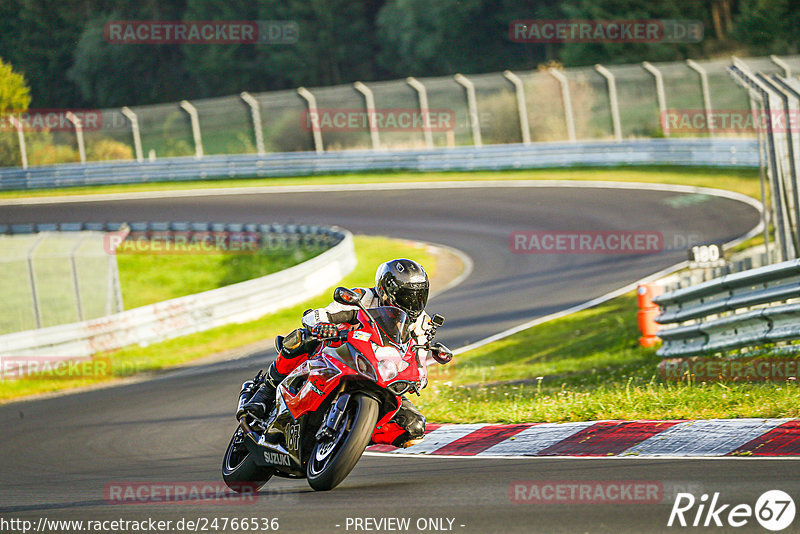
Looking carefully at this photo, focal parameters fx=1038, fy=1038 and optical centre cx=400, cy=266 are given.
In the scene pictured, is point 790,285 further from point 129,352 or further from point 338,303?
point 129,352

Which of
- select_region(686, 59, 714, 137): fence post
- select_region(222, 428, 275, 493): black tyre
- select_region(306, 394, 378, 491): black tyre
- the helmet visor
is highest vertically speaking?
select_region(686, 59, 714, 137): fence post

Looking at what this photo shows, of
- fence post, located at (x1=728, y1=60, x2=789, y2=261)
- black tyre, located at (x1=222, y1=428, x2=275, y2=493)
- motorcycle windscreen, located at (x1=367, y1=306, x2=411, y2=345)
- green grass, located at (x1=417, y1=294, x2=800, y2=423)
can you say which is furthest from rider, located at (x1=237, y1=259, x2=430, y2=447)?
fence post, located at (x1=728, y1=60, x2=789, y2=261)

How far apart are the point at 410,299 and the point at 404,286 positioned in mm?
98

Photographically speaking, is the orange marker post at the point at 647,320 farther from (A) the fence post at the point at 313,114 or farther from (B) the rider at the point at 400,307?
(A) the fence post at the point at 313,114

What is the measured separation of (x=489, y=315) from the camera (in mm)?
17453

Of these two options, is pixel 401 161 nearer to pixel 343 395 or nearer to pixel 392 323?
pixel 392 323

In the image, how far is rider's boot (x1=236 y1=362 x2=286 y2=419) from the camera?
7.20m

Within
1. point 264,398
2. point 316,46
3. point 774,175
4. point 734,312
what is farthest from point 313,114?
point 264,398

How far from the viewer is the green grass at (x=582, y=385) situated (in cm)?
836

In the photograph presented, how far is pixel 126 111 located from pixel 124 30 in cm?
3231

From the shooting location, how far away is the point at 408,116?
39219mm

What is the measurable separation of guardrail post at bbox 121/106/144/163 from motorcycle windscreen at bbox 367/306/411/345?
36.4 meters

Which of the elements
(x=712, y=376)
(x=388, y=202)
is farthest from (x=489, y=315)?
(x=388, y=202)

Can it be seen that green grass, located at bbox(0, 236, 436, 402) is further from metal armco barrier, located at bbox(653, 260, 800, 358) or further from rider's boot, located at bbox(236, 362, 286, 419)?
rider's boot, located at bbox(236, 362, 286, 419)
